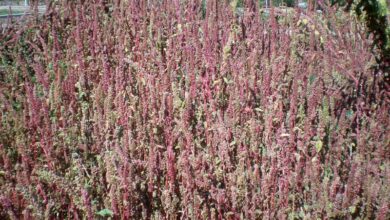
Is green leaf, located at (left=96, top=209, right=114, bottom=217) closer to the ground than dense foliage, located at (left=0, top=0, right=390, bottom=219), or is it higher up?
closer to the ground

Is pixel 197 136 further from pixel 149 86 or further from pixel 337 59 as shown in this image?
pixel 337 59

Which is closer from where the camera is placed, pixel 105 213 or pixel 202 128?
pixel 105 213

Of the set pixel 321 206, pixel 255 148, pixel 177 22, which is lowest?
pixel 321 206

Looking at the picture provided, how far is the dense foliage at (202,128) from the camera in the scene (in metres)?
2.02

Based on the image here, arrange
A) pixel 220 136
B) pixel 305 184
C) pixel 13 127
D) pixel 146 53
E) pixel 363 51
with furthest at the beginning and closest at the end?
pixel 146 53
pixel 363 51
pixel 13 127
pixel 220 136
pixel 305 184

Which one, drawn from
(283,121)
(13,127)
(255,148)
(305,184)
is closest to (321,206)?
(305,184)

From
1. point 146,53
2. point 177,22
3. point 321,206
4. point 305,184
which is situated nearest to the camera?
point 321,206

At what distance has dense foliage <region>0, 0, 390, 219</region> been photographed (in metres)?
2.02

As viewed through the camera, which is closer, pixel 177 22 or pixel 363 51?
pixel 363 51

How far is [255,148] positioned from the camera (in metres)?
2.27

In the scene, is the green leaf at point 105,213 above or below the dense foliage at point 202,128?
below

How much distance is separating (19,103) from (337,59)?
6.90ft

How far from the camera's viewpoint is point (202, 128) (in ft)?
8.18

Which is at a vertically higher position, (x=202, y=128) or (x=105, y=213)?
(x=202, y=128)
